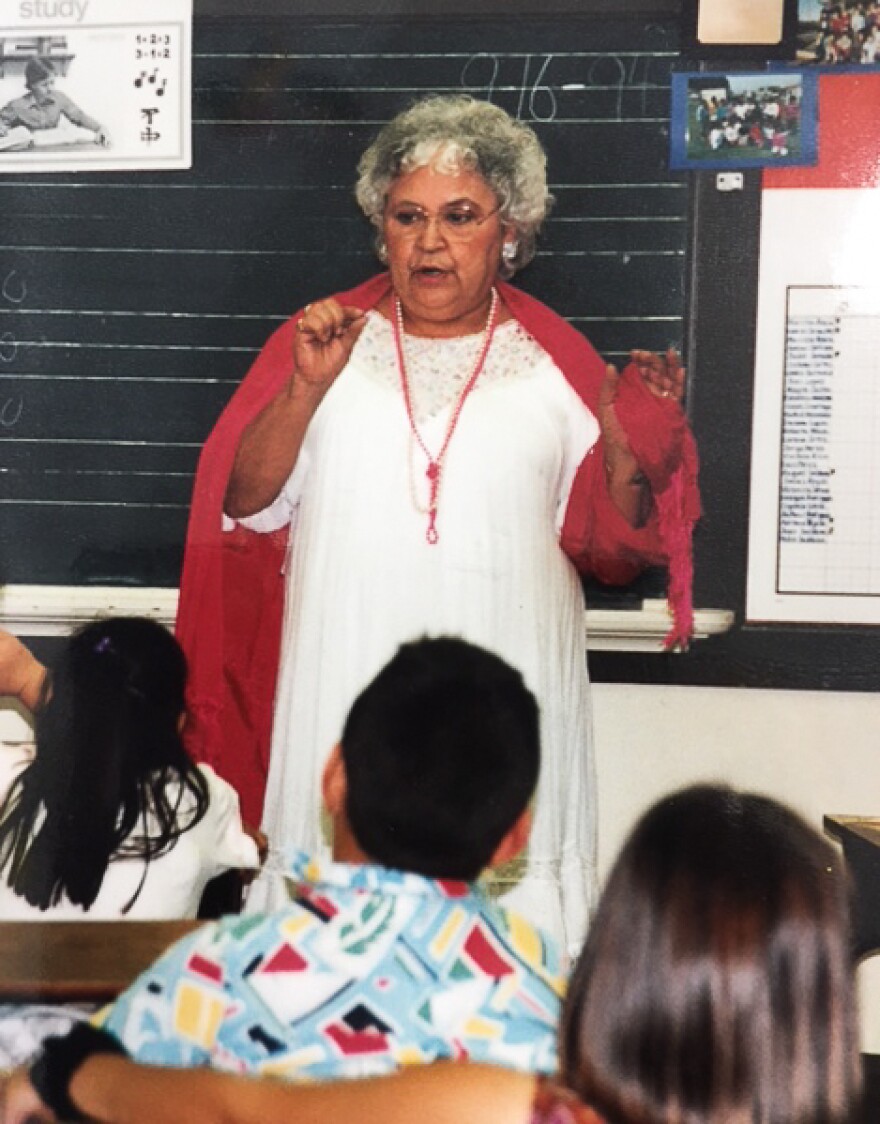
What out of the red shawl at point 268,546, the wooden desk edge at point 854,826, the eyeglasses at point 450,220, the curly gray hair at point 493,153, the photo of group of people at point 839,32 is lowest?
the wooden desk edge at point 854,826

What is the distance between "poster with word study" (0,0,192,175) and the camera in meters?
1.60

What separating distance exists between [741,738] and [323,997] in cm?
49

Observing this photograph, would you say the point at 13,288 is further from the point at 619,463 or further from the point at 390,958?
the point at 390,958

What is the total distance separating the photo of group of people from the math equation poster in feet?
0.06

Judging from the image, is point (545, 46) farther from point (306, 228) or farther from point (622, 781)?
point (622, 781)

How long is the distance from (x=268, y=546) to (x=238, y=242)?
1.03 feet

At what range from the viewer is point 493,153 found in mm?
1544

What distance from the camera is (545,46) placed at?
1546 mm

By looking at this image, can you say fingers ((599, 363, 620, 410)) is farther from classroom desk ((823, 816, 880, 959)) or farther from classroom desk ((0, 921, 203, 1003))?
classroom desk ((0, 921, 203, 1003))

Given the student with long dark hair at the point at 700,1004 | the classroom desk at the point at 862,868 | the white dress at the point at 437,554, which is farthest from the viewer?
the white dress at the point at 437,554

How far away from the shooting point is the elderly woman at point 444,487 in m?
1.54

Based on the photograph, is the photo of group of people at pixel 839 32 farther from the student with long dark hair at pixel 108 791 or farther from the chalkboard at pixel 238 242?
the student with long dark hair at pixel 108 791

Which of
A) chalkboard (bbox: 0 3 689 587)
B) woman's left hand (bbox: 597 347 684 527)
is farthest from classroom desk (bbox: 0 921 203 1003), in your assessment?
woman's left hand (bbox: 597 347 684 527)

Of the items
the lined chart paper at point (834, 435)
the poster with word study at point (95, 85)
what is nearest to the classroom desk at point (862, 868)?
the lined chart paper at point (834, 435)
